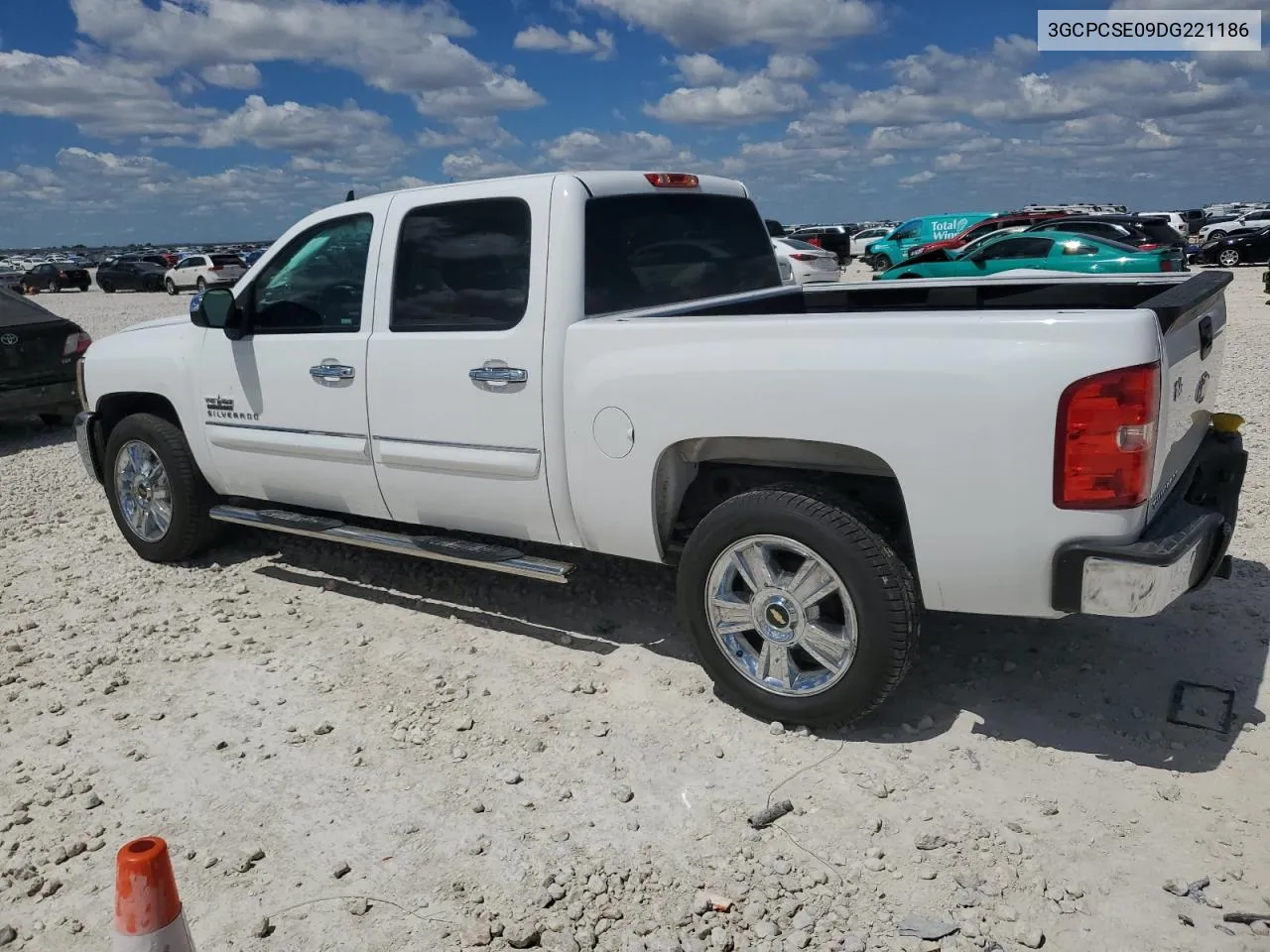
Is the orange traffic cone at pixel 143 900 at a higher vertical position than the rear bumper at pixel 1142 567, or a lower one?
lower

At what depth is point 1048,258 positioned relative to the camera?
709 inches

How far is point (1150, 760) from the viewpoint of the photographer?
3.42 metres

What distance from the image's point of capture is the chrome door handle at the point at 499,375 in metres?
4.05

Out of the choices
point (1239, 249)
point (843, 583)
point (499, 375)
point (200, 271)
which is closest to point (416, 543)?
point (499, 375)

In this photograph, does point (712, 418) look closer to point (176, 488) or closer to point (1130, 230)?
point (176, 488)

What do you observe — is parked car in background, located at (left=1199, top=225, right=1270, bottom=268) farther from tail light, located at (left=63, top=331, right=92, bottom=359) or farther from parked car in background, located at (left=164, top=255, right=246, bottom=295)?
parked car in background, located at (left=164, top=255, right=246, bottom=295)

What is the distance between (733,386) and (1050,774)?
1.65 m

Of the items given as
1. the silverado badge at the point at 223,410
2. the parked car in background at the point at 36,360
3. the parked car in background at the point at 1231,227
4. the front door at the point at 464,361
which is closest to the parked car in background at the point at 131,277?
the parked car in background at the point at 36,360

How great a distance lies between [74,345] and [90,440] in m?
4.45

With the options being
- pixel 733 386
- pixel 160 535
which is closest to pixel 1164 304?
pixel 733 386

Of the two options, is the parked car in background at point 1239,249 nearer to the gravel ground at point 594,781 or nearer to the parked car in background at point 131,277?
the gravel ground at point 594,781

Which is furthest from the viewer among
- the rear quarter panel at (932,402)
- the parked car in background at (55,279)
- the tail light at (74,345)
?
the parked car in background at (55,279)

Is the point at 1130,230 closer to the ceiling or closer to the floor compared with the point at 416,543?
closer to the ceiling

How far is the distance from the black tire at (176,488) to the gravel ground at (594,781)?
1.63 ft
